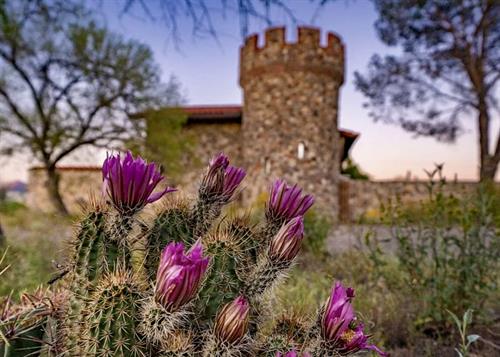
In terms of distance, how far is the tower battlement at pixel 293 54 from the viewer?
61.6ft

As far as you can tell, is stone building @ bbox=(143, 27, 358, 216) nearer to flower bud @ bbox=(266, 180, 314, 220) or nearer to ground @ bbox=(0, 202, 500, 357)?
ground @ bbox=(0, 202, 500, 357)

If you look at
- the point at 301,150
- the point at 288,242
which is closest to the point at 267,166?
the point at 301,150

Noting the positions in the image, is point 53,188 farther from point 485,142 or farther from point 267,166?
point 485,142

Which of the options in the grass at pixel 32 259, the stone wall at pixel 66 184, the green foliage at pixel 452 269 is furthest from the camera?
the stone wall at pixel 66 184

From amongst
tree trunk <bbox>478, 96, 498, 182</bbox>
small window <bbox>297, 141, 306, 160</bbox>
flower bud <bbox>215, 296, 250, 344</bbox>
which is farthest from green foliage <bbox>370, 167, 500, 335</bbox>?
tree trunk <bbox>478, 96, 498, 182</bbox>

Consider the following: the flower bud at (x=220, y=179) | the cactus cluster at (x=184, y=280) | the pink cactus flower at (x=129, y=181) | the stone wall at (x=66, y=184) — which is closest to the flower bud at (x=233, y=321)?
the cactus cluster at (x=184, y=280)

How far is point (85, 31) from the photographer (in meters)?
18.8

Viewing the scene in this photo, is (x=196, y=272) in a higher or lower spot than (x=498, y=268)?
higher

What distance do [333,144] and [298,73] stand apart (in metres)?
2.99

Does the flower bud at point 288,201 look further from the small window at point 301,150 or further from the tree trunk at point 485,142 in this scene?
the tree trunk at point 485,142

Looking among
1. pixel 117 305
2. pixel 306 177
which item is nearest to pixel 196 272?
pixel 117 305

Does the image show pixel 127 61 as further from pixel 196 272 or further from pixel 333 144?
pixel 196 272

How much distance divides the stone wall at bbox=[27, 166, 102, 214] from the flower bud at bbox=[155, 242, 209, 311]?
64.7 feet

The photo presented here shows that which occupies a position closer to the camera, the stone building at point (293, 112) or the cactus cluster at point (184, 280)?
the cactus cluster at point (184, 280)
